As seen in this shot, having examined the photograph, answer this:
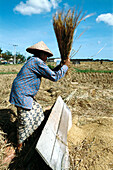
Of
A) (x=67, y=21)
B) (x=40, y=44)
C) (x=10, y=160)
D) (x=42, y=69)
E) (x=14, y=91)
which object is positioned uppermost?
(x=67, y=21)

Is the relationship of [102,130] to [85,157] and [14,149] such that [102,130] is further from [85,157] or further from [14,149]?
[14,149]

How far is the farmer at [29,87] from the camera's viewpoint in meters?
1.79

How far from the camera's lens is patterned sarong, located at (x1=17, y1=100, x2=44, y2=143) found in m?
1.88

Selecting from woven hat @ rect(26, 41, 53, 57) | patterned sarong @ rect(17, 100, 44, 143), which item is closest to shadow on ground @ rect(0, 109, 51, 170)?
patterned sarong @ rect(17, 100, 44, 143)

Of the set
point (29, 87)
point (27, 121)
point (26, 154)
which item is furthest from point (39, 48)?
point (26, 154)

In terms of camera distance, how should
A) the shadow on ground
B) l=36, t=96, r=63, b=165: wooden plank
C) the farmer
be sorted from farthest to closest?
the farmer
the shadow on ground
l=36, t=96, r=63, b=165: wooden plank

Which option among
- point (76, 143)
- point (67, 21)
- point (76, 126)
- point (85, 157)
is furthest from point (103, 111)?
point (67, 21)

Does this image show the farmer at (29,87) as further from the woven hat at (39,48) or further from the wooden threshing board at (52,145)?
the wooden threshing board at (52,145)

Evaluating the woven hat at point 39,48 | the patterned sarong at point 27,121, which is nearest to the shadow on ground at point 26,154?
the patterned sarong at point 27,121

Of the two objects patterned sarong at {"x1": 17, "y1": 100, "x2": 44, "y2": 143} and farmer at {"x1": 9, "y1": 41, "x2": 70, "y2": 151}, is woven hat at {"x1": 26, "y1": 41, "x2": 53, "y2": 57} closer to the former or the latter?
farmer at {"x1": 9, "y1": 41, "x2": 70, "y2": 151}

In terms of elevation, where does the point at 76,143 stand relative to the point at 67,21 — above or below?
below

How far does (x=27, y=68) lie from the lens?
179 cm

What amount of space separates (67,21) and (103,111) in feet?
7.11

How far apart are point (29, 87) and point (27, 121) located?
436 mm
